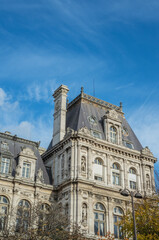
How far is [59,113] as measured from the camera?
152 ft

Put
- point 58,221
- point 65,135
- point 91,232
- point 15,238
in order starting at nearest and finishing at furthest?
point 15,238 → point 58,221 → point 91,232 → point 65,135

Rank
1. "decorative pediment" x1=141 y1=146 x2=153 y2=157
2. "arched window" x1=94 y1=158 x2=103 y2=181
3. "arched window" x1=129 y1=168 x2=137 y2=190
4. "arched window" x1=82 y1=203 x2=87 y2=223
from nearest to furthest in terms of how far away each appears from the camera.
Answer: "arched window" x1=82 y1=203 x2=87 y2=223 → "arched window" x1=94 y1=158 x2=103 y2=181 → "arched window" x1=129 y1=168 x2=137 y2=190 → "decorative pediment" x1=141 y1=146 x2=153 y2=157

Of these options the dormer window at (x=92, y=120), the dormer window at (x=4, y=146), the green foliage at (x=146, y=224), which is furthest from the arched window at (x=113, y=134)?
the dormer window at (x=4, y=146)

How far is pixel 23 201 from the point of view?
3878 cm

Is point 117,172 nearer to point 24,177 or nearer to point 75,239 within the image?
point 24,177

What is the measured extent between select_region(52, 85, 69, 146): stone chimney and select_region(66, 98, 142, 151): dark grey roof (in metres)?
A: 1.24

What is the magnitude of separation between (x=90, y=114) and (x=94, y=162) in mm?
7517

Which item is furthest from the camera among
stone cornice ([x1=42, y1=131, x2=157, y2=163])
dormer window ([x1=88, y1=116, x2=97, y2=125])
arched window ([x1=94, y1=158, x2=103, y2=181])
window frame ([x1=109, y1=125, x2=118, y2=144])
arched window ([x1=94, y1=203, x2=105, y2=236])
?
dormer window ([x1=88, y1=116, x2=97, y2=125])

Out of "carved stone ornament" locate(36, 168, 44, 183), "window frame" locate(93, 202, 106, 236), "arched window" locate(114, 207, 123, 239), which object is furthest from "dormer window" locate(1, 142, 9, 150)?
"arched window" locate(114, 207, 123, 239)

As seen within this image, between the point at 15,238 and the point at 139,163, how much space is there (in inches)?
918

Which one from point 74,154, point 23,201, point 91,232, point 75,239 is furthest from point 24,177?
point 75,239

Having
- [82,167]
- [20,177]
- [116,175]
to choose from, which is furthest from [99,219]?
[20,177]

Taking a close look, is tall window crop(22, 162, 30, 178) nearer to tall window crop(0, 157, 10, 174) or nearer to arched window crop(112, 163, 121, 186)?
tall window crop(0, 157, 10, 174)

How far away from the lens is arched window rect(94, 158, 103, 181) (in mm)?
41688
